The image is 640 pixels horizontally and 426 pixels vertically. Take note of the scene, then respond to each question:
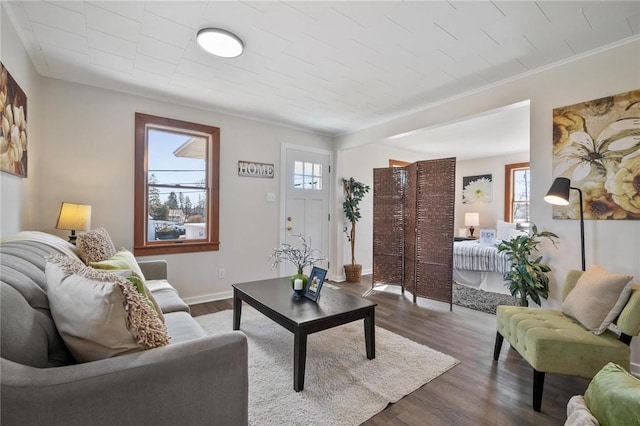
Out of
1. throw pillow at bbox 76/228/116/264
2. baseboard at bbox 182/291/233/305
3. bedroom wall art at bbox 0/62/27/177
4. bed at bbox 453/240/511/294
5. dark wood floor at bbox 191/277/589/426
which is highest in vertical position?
bedroom wall art at bbox 0/62/27/177

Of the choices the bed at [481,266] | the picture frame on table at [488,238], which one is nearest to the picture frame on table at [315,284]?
the bed at [481,266]

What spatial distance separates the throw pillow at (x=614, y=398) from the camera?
82 cm

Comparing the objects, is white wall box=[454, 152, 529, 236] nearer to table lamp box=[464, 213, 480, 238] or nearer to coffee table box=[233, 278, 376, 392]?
table lamp box=[464, 213, 480, 238]

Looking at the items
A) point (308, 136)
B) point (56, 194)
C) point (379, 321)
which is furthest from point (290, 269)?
point (56, 194)

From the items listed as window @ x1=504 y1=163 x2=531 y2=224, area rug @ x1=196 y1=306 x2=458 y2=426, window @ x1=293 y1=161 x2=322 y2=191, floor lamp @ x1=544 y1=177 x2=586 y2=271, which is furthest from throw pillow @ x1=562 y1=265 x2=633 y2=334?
window @ x1=504 y1=163 x2=531 y2=224

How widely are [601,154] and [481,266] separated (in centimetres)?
250

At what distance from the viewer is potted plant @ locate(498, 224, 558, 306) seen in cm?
241

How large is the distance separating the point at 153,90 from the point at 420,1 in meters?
2.76

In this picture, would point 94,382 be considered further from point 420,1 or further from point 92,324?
point 420,1

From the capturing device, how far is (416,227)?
3.86 meters

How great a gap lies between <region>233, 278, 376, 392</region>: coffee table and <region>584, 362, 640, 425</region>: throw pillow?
133 cm

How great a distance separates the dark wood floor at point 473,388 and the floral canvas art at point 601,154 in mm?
1278

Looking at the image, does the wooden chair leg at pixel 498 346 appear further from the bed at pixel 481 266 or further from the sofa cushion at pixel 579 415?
the bed at pixel 481 266

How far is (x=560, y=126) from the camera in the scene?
2.41 m
